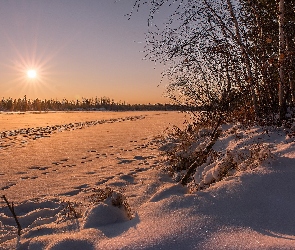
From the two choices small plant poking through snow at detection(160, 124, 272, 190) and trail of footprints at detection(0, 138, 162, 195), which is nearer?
small plant poking through snow at detection(160, 124, 272, 190)

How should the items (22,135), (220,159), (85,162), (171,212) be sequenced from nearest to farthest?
(171,212)
(220,159)
(85,162)
(22,135)

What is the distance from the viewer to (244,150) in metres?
3.86

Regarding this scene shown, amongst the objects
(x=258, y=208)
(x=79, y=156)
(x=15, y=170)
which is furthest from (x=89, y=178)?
(x=258, y=208)

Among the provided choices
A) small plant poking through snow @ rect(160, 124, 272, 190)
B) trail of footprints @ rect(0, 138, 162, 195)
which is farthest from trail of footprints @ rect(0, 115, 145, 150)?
small plant poking through snow @ rect(160, 124, 272, 190)

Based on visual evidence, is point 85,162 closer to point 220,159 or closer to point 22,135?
point 220,159

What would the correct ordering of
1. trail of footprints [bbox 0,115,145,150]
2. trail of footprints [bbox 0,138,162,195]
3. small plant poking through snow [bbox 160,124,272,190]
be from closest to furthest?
1. small plant poking through snow [bbox 160,124,272,190]
2. trail of footprints [bbox 0,138,162,195]
3. trail of footprints [bbox 0,115,145,150]

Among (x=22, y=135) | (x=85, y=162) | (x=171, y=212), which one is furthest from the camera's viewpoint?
(x=22, y=135)

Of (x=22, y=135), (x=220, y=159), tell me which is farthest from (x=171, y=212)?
(x=22, y=135)

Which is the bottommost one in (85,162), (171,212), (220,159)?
(85,162)

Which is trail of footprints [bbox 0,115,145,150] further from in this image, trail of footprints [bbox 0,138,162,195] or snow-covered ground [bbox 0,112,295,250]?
snow-covered ground [bbox 0,112,295,250]

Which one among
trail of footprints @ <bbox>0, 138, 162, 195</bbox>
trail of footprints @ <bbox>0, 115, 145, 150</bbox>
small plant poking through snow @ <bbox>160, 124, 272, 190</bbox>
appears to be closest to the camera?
small plant poking through snow @ <bbox>160, 124, 272, 190</bbox>

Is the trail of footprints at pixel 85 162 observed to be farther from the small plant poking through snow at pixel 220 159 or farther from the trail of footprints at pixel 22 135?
the trail of footprints at pixel 22 135

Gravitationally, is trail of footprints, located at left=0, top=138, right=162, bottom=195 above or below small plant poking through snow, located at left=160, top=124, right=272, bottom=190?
below

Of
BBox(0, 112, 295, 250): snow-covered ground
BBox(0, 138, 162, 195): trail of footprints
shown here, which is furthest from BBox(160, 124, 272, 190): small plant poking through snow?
BBox(0, 138, 162, 195): trail of footprints
